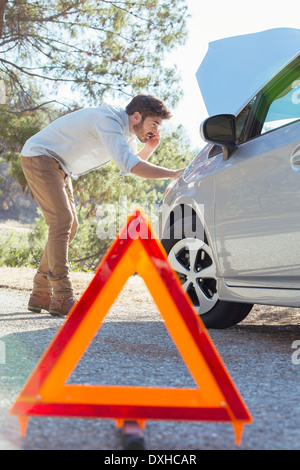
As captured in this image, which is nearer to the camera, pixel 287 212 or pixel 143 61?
pixel 287 212

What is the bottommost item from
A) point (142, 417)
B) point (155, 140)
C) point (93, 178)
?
point (93, 178)

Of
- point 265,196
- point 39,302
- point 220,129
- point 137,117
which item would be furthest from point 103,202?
point 265,196

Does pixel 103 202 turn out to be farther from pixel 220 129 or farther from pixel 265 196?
pixel 265 196

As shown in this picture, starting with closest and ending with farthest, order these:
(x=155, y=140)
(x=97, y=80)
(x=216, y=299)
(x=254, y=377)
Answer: (x=254, y=377) → (x=216, y=299) → (x=155, y=140) → (x=97, y=80)

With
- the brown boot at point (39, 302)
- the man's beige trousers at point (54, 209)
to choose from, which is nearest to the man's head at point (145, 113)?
the man's beige trousers at point (54, 209)

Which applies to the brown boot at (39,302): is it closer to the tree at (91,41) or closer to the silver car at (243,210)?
the silver car at (243,210)

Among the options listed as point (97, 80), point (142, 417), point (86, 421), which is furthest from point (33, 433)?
point (97, 80)

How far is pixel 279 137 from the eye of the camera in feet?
10.5

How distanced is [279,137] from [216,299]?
3.97 ft

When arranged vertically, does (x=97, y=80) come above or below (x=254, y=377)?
above

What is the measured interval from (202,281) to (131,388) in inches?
87.8

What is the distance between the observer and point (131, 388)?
1.89 m

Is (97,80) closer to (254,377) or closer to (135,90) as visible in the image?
(135,90)

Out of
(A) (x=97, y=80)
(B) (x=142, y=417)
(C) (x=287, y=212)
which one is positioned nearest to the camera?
(B) (x=142, y=417)
